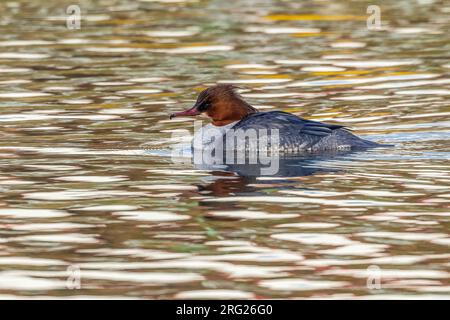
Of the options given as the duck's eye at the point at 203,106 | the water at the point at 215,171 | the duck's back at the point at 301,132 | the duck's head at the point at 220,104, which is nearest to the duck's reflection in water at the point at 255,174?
the water at the point at 215,171

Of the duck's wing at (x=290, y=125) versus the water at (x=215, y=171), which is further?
the duck's wing at (x=290, y=125)

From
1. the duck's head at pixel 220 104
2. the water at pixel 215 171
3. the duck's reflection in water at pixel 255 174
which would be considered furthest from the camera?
the duck's head at pixel 220 104

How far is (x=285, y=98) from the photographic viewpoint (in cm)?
1805

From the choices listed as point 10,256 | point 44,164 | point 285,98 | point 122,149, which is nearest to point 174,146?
point 122,149

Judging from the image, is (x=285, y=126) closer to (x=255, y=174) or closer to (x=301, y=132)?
(x=301, y=132)

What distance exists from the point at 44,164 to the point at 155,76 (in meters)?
6.55

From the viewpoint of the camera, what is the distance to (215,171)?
1319cm

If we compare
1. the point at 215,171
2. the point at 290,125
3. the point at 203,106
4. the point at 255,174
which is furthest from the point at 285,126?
the point at 255,174

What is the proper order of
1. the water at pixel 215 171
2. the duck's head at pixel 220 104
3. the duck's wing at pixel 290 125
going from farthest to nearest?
the duck's head at pixel 220 104 < the duck's wing at pixel 290 125 < the water at pixel 215 171

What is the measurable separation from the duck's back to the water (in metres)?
0.43

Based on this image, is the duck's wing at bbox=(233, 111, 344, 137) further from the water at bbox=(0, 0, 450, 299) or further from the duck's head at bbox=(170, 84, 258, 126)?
the duck's head at bbox=(170, 84, 258, 126)

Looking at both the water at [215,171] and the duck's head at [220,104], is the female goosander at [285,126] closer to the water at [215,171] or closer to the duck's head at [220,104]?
the duck's head at [220,104]

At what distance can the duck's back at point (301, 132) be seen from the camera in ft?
46.4
